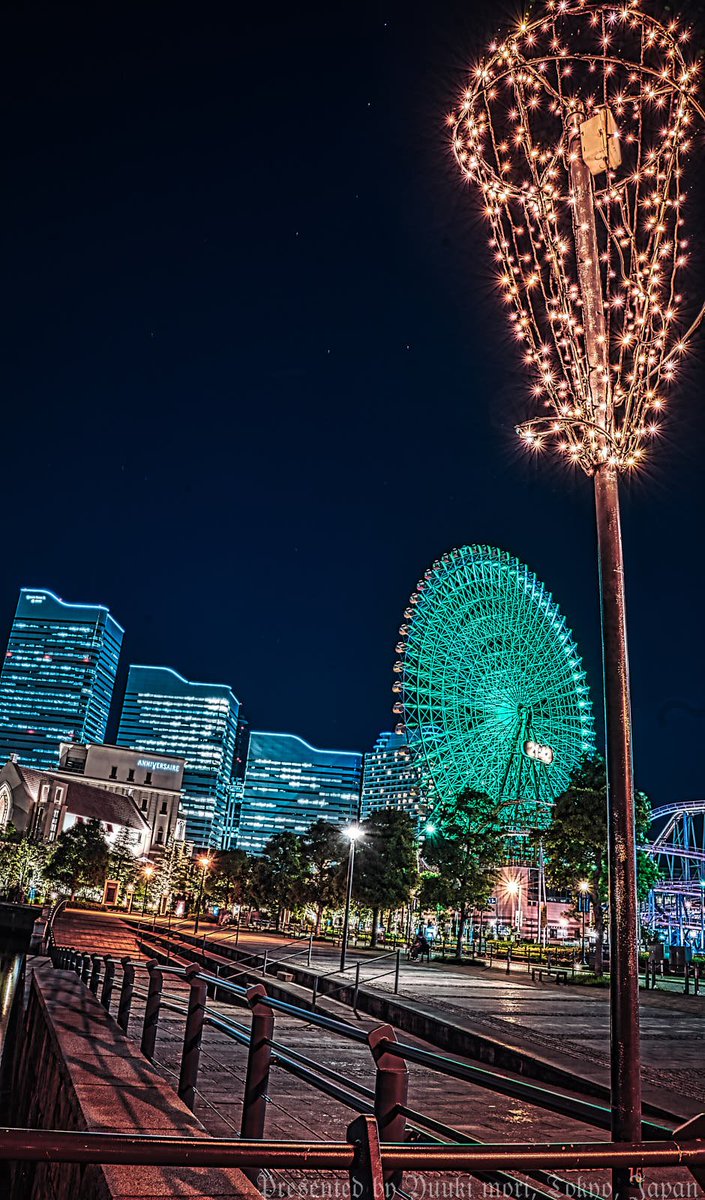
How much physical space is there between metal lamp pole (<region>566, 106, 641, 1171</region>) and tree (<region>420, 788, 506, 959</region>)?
39068 mm

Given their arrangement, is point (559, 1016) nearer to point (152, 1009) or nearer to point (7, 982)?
point (152, 1009)

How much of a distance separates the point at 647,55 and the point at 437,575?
43765mm

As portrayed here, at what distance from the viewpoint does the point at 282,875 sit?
192ft

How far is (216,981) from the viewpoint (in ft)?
30.4

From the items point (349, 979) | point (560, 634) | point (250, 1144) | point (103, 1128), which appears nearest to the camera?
point (250, 1144)

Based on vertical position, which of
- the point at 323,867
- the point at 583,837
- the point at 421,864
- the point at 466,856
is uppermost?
the point at 583,837

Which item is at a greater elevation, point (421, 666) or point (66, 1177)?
point (421, 666)

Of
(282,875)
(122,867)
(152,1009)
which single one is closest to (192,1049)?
(152,1009)

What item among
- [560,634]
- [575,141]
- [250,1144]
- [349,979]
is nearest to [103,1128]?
[250,1144]

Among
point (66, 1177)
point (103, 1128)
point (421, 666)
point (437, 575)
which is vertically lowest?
point (66, 1177)

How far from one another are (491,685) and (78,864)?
51.9 metres

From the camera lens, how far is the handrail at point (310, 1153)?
2.42 m

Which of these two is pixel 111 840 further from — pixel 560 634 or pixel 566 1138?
pixel 566 1138

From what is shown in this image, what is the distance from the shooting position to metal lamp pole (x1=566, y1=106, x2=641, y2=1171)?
610 centimetres
